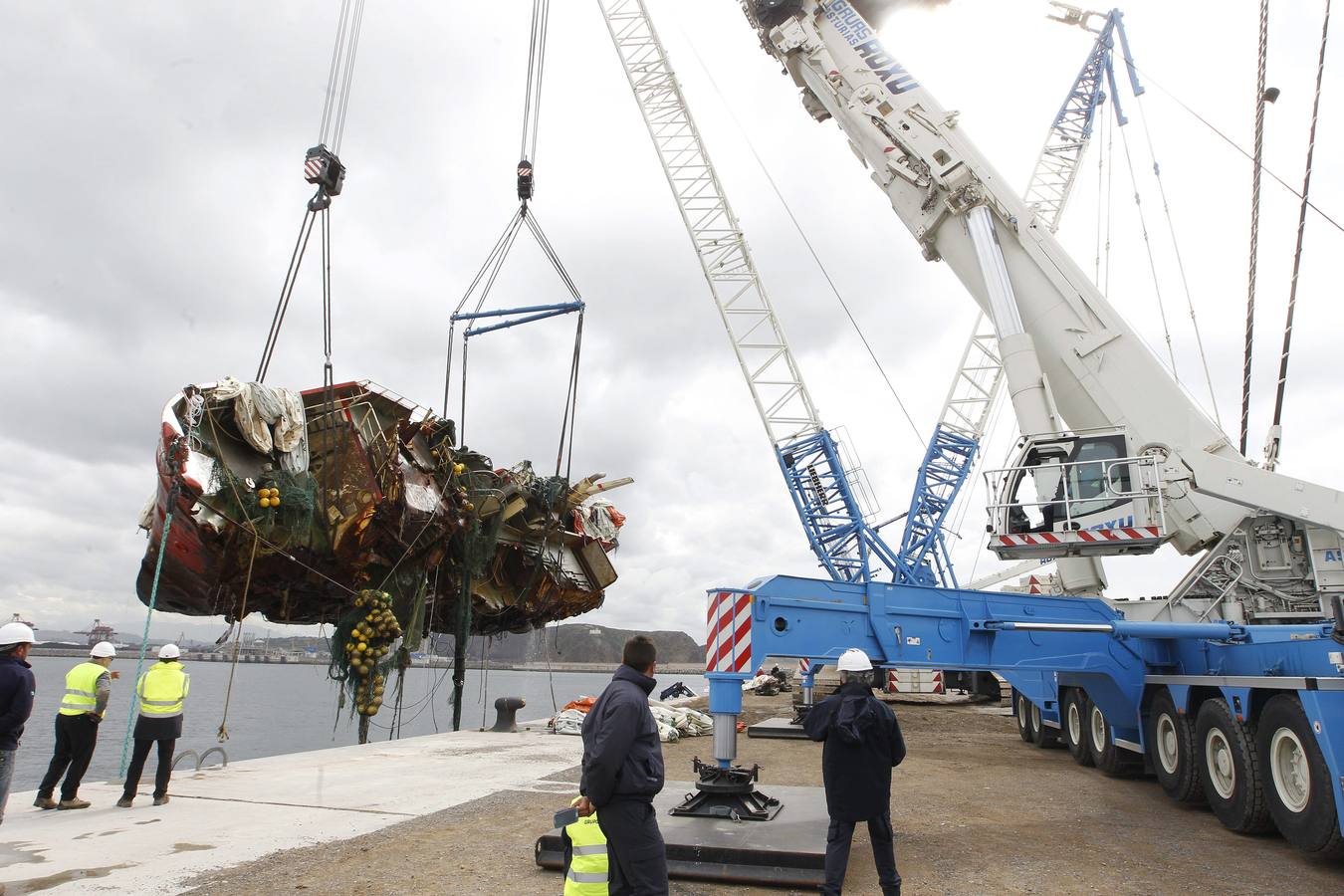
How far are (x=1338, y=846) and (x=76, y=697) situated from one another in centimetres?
1158

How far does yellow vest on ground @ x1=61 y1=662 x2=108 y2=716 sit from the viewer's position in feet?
26.6

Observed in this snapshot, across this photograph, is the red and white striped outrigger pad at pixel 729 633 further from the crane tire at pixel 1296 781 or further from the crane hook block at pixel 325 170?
the crane hook block at pixel 325 170

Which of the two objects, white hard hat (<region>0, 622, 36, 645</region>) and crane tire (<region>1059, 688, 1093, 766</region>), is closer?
white hard hat (<region>0, 622, 36, 645</region>)

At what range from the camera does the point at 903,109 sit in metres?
14.5

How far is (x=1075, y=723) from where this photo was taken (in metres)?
12.5

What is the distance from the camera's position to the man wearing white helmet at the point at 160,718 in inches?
324

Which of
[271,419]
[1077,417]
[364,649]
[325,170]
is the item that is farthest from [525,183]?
[1077,417]

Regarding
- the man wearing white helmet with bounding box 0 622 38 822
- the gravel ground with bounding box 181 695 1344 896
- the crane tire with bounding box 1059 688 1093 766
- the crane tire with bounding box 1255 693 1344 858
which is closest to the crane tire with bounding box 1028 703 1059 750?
the crane tire with bounding box 1059 688 1093 766

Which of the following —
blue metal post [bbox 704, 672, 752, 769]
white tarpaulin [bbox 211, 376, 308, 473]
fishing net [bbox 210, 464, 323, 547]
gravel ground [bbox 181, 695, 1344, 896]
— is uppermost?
white tarpaulin [bbox 211, 376, 308, 473]

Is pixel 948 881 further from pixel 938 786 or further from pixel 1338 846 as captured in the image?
pixel 938 786

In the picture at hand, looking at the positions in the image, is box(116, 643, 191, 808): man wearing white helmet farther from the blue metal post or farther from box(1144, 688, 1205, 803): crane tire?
box(1144, 688, 1205, 803): crane tire

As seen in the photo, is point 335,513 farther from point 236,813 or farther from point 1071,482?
point 1071,482

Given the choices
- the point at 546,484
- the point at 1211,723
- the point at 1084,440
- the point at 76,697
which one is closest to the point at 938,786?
the point at 1211,723

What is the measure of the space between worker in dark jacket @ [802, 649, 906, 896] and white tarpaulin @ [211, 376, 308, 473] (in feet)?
40.0
